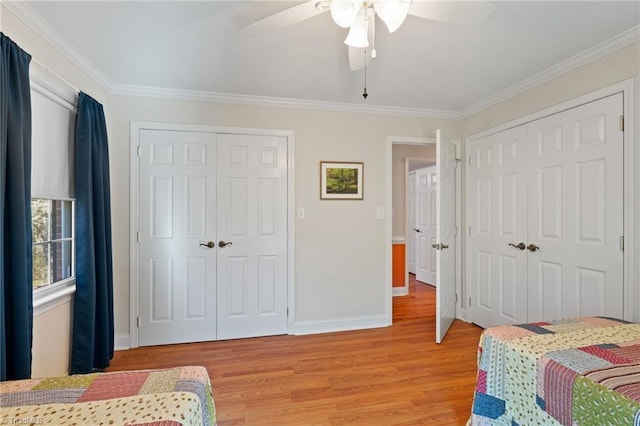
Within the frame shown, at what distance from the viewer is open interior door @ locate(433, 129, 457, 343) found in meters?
2.96

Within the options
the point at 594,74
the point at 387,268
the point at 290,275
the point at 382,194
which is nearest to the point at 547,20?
the point at 594,74

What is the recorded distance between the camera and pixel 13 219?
154 centimetres

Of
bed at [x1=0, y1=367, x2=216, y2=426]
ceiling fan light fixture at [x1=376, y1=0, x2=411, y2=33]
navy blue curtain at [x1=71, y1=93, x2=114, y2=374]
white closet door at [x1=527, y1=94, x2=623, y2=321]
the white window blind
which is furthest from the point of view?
navy blue curtain at [x1=71, y1=93, x2=114, y2=374]

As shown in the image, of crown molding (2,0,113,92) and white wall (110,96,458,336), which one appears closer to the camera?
crown molding (2,0,113,92)

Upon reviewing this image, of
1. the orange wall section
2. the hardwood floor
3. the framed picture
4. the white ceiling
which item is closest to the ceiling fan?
the white ceiling

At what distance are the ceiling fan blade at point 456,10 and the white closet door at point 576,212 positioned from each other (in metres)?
1.43

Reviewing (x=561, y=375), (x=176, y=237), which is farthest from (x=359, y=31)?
(x=176, y=237)

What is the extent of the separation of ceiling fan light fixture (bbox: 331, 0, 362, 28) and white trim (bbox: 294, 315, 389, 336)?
2.68 meters

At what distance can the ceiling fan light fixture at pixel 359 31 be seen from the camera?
147 cm

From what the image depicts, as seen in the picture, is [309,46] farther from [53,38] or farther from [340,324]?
[340,324]

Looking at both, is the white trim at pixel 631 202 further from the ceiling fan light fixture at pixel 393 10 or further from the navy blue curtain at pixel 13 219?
the navy blue curtain at pixel 13 219

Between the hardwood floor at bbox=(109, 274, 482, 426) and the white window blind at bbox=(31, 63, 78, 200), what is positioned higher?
the white window blind at bbox=(31, 63, 78, 200)

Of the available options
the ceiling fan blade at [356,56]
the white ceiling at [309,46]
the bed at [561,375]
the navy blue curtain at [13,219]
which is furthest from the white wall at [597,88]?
the navy blue curtain at [13,219]

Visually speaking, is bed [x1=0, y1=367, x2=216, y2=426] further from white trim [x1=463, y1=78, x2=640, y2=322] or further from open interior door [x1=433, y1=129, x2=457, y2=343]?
white trim [x1=463, y1=78, x2=640, y2=322]
